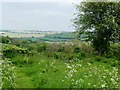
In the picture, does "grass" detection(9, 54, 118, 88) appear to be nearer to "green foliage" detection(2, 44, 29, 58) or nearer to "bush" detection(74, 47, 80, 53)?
"green foliage" detection(2, 44, 29, 58)

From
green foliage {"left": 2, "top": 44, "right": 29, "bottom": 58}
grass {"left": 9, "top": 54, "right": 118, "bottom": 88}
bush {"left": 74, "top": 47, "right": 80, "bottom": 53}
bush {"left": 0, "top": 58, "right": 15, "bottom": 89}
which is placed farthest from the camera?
bush {"left": 74, "top": 47, "right": 80, "bottom": 53}

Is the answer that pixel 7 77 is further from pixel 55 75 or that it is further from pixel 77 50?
pixel 77 50

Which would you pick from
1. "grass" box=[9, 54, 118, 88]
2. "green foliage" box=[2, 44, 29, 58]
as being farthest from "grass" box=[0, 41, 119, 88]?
"green foliage" box=[2, 44, 29, 58]

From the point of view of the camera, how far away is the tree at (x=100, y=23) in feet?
97.7

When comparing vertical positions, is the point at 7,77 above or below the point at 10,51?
above

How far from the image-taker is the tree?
97.7 ft

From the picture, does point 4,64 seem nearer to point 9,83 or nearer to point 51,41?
point 9,83

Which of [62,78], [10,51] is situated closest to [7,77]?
[62,78]

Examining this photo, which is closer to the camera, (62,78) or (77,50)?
(62,78)

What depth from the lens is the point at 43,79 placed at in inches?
495

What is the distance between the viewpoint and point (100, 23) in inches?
1176

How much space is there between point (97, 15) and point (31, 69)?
52.1ft

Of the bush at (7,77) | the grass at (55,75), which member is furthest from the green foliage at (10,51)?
the bush at (7,77)

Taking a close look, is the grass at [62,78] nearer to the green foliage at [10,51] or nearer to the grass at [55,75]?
the grass at [55,75]
